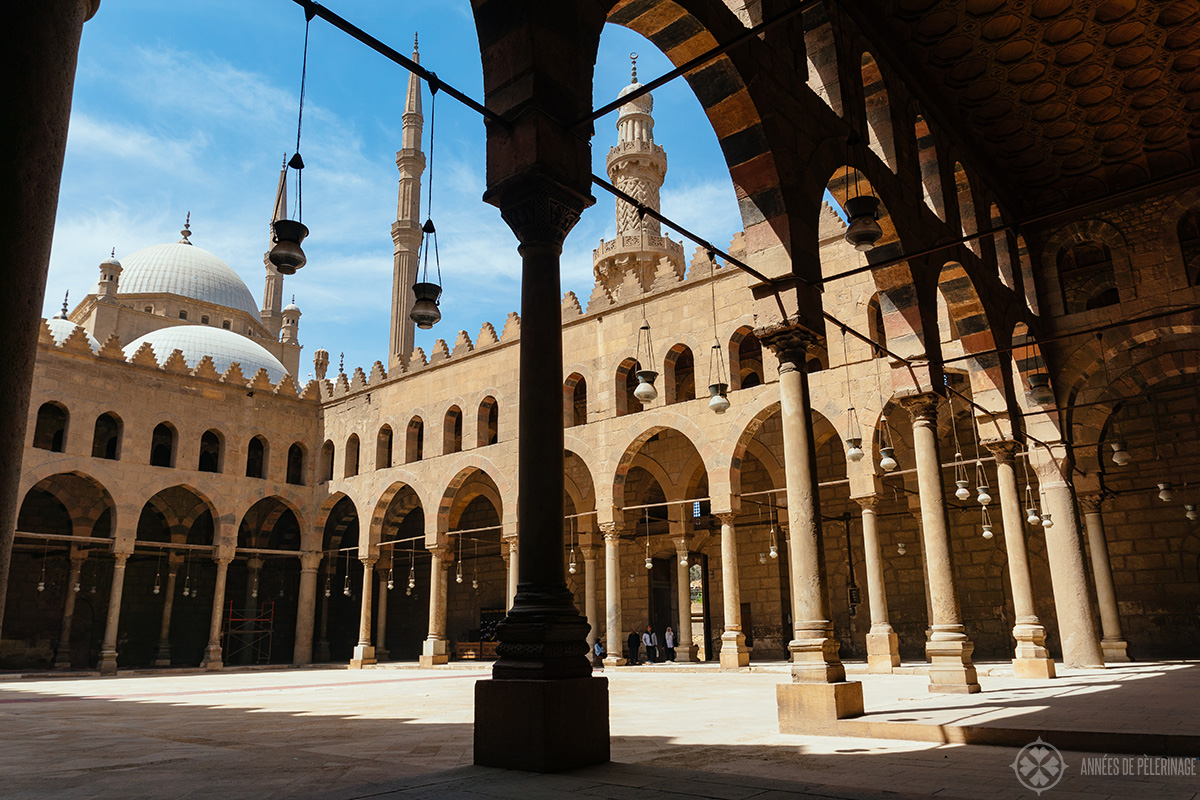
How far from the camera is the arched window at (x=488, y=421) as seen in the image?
70.7 feet

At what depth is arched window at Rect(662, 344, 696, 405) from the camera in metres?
18.4

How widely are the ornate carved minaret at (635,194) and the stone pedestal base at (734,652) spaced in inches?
495

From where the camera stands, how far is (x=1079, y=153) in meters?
11.8

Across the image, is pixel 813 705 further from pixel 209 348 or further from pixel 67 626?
pixel 209 348

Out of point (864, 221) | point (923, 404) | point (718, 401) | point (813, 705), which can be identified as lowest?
point (813, 705)

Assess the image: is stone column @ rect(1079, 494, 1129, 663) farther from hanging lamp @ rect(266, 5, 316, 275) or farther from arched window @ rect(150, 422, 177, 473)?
arched window @ rect(150, 422, 177, 473)

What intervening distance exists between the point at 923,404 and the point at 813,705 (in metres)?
4.29

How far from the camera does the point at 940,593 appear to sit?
8.73 meters

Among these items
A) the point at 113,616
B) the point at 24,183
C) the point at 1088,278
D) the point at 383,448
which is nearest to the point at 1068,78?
the point at 1088,278

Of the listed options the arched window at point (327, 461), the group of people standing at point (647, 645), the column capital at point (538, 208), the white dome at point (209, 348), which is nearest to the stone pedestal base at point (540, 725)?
the column capital at point (538, 208)

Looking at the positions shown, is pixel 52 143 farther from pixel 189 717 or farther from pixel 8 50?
pixel 189 717

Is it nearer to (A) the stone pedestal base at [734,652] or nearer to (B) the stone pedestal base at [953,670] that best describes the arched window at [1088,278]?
(A) the stone pedestal base at [734,652]

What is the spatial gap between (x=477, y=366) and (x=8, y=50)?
64.2 feet

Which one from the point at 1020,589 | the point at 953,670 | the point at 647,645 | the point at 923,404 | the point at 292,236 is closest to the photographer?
the point at 292,236
